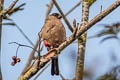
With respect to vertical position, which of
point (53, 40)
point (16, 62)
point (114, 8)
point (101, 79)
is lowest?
point (101, 79)

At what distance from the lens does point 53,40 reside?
317 cm

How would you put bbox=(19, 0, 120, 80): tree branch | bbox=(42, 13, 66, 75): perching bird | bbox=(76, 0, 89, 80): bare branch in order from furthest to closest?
bbox=(42, 13, 66, 75): perching bird, bbox=(76, 0, 89, 80): bare branch, bbox=(19, 0, 120, 80): tree branch

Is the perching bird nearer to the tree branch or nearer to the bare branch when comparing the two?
the bare branch

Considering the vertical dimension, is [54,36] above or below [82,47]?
above

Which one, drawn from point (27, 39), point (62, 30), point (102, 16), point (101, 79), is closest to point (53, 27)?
point (62, 30)

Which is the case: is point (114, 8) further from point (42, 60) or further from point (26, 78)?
point (26, 78)

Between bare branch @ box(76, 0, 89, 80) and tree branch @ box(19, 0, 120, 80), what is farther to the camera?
bare branch @ box(76, 0, 89, 80)

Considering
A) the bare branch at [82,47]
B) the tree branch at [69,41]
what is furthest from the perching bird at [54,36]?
the tree branch at [69,41]

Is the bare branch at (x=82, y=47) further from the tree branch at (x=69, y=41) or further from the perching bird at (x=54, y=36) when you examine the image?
the perching bird at (x=54, y=36)

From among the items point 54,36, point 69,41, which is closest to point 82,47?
point 69,41

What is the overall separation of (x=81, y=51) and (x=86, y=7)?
1.40 feet

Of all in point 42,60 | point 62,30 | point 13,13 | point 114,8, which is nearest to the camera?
point 114,8

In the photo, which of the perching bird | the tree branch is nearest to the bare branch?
the tree branch

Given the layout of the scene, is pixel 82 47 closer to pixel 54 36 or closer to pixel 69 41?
pixel 69 41
